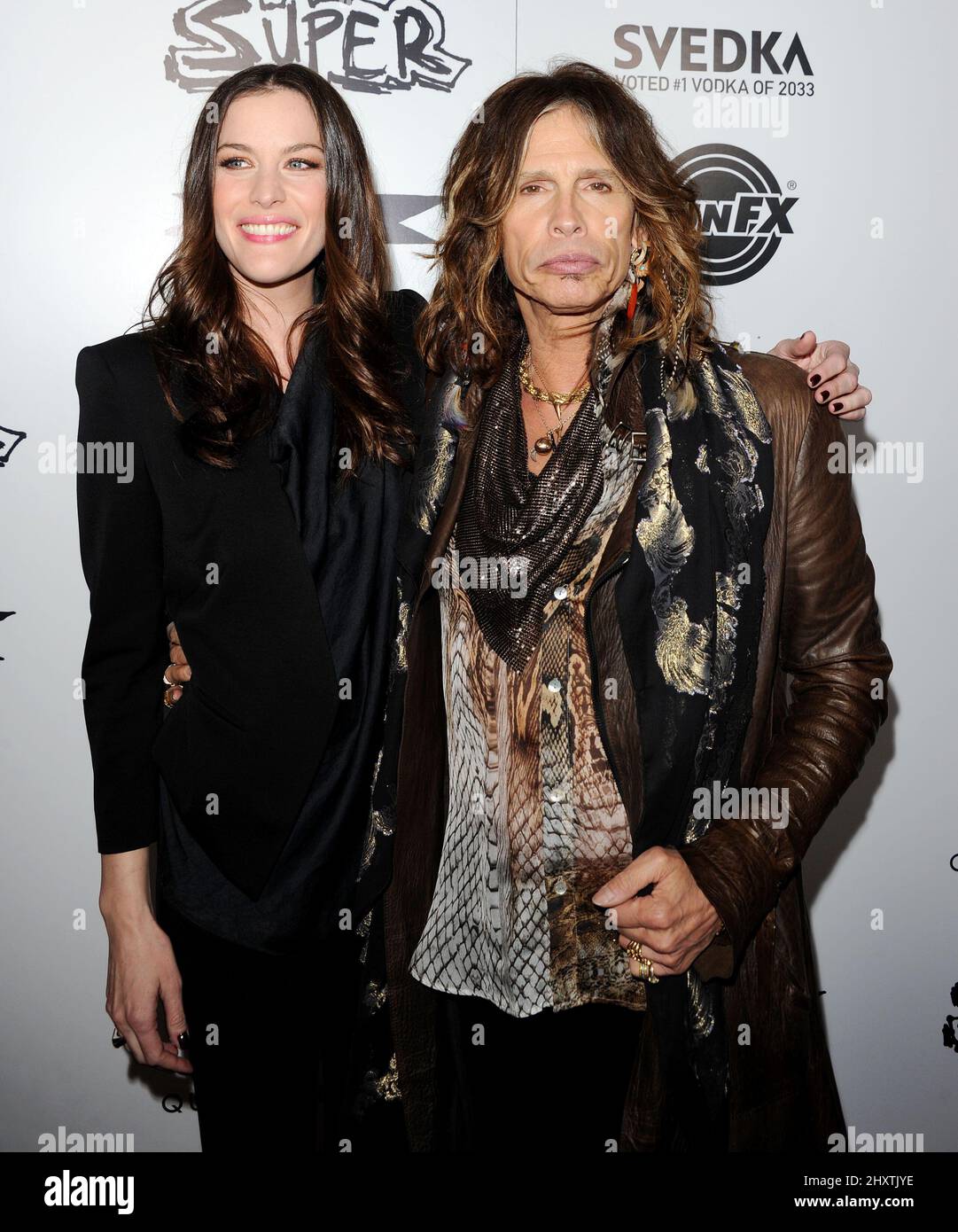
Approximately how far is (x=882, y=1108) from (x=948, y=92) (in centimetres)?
257

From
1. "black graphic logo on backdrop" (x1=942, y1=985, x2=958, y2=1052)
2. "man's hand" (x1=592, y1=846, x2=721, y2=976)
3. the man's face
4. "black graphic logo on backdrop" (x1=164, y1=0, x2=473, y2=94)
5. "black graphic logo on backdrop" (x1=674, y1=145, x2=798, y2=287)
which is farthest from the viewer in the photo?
"black graphic logo on backdrop" (x1=942, y1=985, x2=958, y2=1052)

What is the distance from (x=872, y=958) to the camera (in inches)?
108

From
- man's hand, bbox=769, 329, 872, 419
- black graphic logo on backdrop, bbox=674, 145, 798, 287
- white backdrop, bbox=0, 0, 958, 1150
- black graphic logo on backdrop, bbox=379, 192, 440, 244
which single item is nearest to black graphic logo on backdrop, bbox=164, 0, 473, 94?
white backdrop, bbox=0, 0, 958, 1150

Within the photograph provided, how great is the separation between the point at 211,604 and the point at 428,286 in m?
1.18

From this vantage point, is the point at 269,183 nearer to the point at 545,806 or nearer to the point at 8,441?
the point at 545,806

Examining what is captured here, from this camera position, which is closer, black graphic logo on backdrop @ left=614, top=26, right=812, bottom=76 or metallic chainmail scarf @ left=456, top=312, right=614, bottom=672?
metallic chainmail scarf @ left=456, top=312, right=614, bottom=672

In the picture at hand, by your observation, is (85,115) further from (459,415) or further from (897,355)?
(897,355)

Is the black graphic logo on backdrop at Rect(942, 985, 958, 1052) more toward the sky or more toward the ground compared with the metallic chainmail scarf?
more toward the ground

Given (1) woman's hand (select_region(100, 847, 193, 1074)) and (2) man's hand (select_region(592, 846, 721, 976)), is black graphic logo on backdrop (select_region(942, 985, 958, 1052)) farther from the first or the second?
(1) woman's hand (select_region(100, 847, 193, 1074))

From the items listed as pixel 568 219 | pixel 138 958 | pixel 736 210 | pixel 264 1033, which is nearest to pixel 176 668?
pixel 138 958

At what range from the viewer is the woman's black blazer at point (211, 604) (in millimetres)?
1591

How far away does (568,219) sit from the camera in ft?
5.31

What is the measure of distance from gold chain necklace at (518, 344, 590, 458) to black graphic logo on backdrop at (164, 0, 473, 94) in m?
0.98

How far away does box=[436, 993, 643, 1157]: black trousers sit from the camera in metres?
1.69
